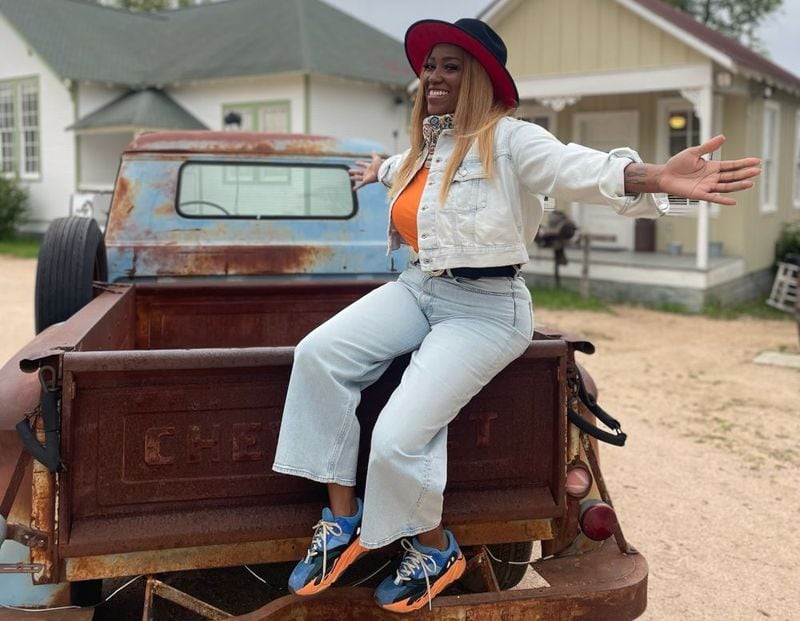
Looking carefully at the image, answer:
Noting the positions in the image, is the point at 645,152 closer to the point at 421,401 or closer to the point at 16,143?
the point at 421,401

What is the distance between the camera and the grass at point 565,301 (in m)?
11.6

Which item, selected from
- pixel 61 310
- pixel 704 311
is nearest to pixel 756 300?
pixel 704 311

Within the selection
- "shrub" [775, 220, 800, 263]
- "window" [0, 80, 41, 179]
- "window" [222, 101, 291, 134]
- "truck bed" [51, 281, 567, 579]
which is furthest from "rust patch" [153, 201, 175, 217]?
"window" [0, 80, 41, 179]

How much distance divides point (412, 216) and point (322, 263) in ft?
6.99

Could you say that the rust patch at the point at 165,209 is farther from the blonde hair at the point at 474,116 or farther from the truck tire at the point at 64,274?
the blonde hair at the point at 474,116

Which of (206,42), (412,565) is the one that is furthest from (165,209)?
(206,42)

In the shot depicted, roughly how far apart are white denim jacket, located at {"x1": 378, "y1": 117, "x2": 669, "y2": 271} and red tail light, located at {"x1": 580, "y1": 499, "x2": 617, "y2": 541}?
2.49ft

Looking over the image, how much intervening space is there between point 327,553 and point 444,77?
139cm

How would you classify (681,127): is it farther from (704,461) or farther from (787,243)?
(704,461)

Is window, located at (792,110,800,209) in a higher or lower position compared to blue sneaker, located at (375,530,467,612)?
higher

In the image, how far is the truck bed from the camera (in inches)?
90.9

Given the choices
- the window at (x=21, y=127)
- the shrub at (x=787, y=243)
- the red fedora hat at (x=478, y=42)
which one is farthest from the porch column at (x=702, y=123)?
the window at (x=21, y=127)

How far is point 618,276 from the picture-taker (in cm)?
1248

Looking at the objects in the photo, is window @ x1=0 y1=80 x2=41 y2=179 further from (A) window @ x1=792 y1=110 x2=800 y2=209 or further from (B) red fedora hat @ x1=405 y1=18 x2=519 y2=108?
(B) red fedora hat @ x1=405 y1=18 x2=519 y2=108
